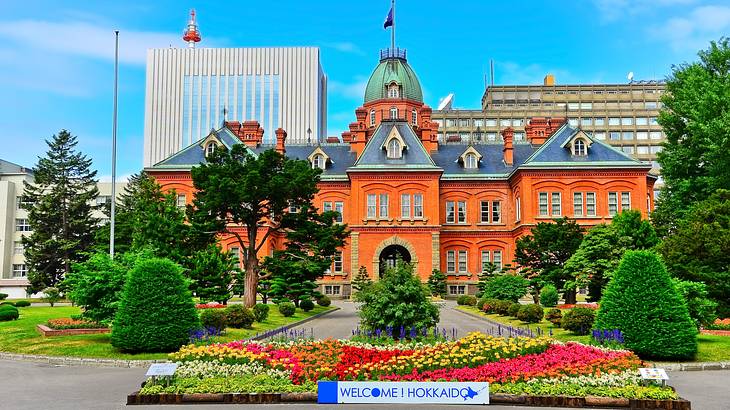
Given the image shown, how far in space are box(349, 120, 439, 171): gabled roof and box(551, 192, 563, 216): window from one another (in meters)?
10.1

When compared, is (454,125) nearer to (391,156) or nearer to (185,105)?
(185,105)

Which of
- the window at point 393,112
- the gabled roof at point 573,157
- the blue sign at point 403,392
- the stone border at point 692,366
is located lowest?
the stone border at point 692,366

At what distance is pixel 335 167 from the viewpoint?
59.7 metres

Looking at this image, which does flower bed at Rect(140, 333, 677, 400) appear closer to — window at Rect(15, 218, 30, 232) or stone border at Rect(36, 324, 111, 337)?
stone border at Rect(36, 324, 111, 337)

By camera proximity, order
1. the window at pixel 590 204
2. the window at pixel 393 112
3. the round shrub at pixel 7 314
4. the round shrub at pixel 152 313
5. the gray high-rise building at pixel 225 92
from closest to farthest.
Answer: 1. the round shrub at pixel 152 313
2. the round shrub at pixel 7 314
3. the window at pixel 590 204
4. the window at pixel 393 112
5. the gray high-rise building at pixel 225 92

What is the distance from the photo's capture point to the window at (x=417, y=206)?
53812 mm

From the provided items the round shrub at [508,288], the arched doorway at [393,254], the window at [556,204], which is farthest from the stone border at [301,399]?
the arched doorway at [393,254]

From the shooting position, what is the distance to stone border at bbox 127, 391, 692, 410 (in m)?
11.9

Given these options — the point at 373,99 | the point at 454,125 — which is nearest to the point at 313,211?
the point at 373,99

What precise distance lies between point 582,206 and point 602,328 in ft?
123

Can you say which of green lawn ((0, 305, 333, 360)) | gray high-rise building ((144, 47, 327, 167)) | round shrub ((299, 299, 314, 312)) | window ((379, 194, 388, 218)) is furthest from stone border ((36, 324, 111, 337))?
gray high-rise building ((144, 47, 327, 167))

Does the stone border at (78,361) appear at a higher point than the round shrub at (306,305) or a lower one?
lower

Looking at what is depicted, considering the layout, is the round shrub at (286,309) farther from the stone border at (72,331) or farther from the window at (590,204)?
the window at (590,204)

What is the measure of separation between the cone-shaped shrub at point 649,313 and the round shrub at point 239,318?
13.1 metres
